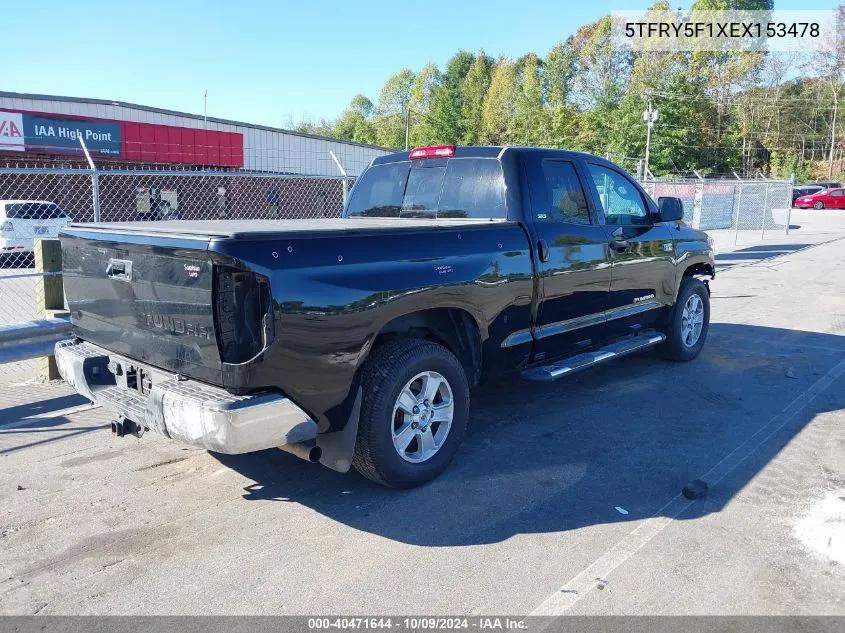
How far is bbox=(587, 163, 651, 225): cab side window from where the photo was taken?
235 inches

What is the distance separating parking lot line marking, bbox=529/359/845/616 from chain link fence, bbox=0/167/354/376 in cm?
1129

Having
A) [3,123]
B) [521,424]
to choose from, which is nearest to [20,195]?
[3,123]

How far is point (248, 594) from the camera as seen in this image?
10.4 feet

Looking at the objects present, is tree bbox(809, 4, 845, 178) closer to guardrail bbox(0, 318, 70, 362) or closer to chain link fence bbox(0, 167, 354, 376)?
chain link fence bbox(0, 167, 354, 376)

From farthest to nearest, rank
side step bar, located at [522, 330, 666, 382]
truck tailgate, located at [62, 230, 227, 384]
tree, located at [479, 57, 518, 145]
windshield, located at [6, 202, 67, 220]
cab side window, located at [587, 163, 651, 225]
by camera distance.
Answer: tree, located at [479, 57, 518, 145] → windshield, located at [6, 202, 67, 220] → cab side window, located at [587, 163, 651, 225] → side step bar, located at [522, 330, 666, 382] → truck tailgate, located at [62, 230, 227, 384]

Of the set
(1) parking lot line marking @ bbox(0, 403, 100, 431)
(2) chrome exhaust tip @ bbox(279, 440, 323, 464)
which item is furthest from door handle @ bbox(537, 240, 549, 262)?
(1) parking lot line marking @ bbox(0, 403, 100, 431)

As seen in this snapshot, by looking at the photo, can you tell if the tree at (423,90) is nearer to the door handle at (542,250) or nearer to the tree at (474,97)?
the tree at (474,97)

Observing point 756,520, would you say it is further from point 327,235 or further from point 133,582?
point 133,582

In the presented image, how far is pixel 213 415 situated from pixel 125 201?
23.2 metres

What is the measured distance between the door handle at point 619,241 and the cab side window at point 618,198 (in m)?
0.10

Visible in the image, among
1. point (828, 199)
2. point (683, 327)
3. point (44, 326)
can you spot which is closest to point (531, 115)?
point (828, 199)

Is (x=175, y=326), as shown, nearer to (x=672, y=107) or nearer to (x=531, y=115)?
(x=672, y=107)

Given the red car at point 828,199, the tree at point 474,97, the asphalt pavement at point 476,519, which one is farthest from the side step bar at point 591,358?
the tree at point 474,97

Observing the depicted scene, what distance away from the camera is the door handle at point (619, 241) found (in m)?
5.86
